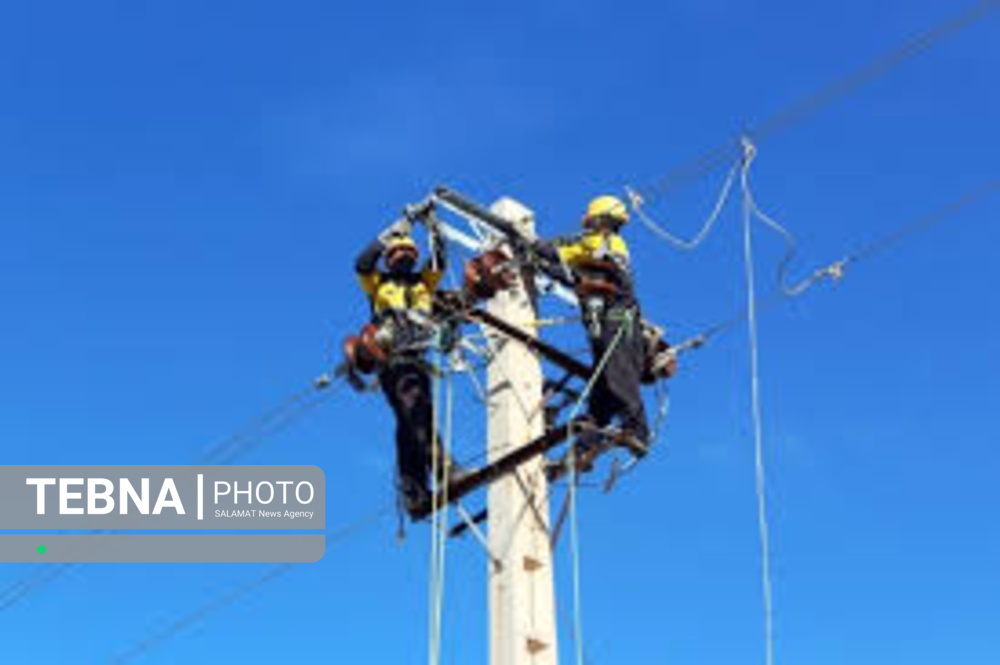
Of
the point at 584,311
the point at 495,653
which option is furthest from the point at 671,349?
the point at 495,653

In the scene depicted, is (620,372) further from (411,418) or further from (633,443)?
(411,418)

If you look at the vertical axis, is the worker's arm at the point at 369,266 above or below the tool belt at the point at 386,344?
above

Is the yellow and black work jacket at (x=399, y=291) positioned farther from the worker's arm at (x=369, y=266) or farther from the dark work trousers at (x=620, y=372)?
the dark work trousers at (x=620, y=372)

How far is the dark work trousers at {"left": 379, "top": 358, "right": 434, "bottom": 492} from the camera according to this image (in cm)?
1017

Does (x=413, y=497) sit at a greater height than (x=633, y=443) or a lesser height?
lesser

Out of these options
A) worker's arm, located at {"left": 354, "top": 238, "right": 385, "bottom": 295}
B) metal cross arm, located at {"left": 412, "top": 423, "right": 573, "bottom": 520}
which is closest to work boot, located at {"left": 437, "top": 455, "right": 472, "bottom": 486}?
metal cross arm, located at {"left": 412, "top": 423, "right": 573, "bottom": 520}

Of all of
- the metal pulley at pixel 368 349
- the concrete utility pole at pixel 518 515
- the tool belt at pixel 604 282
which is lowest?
the concrete utility pole at pixel 518 515

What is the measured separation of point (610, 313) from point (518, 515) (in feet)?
4.59

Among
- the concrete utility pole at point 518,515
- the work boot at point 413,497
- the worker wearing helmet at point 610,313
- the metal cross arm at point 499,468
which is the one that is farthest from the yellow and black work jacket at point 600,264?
the work boot at point 413,497

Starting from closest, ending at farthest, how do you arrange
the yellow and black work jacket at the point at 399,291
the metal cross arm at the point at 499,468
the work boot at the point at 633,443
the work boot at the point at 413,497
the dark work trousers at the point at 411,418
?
the metal cross arm at the point at 499,468 < the work boot at the point at 633,443 < the work boot at the point at 413,497 < the dark work trousers at the point at 411,418 < the yellow and black work jacket at the point at 399,291

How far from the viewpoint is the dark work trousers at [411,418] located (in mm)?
10172

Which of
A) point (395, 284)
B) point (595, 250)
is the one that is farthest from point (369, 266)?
point (595, 250)

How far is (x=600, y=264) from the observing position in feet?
33.7

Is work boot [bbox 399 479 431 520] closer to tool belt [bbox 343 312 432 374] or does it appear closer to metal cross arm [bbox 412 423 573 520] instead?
metal cross arm [bbox 412 423 573 520]
